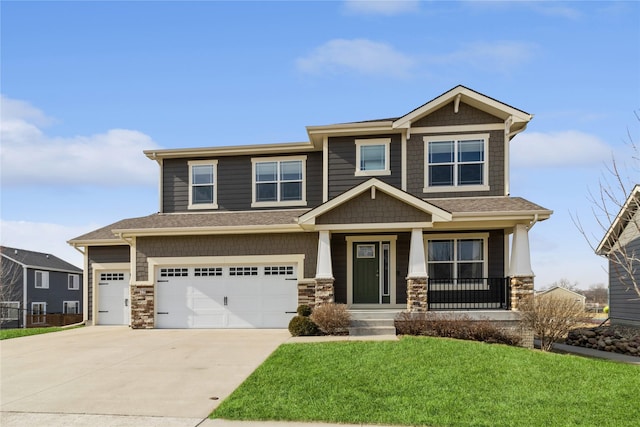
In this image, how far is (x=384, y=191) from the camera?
14531 mm

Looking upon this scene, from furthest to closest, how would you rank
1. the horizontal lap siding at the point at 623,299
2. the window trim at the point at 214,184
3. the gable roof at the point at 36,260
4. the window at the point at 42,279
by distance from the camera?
the window at the point at 42,279
the gable roof at the point at 36,260
the window trim at the point at 214,184
the horizontal lap siding at the point at 623,299

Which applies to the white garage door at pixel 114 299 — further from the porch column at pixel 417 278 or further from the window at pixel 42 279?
the window at pixel 42 279

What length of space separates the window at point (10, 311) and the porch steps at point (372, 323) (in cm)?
2652

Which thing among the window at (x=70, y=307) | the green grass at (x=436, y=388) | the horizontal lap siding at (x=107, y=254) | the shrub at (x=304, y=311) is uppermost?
the horizontal lap siding at (x=107, y=254)

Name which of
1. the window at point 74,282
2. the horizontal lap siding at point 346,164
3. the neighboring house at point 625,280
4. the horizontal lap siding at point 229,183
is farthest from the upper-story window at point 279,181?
the window at point 74,282

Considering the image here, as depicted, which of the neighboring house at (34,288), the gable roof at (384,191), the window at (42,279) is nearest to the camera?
the gable roof at (384,191)

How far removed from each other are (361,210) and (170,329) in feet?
25.9

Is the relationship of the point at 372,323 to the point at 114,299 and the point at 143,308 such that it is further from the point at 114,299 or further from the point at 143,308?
the point at 114,299

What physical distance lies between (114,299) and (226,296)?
5845 millimetres

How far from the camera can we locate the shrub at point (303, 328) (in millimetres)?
13273

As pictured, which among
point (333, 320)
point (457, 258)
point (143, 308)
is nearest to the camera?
point (333, 320)

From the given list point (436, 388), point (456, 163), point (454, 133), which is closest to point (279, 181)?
point (456, 163)

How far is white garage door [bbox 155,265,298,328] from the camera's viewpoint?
1645cm

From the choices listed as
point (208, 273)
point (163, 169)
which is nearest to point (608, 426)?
point (208, 273)
